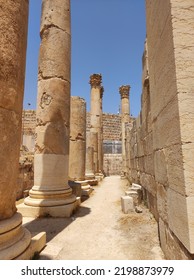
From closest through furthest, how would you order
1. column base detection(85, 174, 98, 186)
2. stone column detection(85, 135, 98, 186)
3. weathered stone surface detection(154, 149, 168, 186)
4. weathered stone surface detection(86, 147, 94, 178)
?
weathered stone surface detection(154, 149, 168, 186) < column base detection(85, 174, 98, 186) < stone column detection(85, 135, 98, 186) < weathered stone surface detection(86, 147, 94, 178)

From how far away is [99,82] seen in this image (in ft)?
65.0

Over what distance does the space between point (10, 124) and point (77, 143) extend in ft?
23.9

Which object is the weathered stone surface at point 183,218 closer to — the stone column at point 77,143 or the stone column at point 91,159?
the stone column at point 77,143

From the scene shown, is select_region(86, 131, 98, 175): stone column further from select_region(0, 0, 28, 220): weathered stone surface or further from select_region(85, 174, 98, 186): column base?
select_region(0, 0, 28, 220): weathered stone surface

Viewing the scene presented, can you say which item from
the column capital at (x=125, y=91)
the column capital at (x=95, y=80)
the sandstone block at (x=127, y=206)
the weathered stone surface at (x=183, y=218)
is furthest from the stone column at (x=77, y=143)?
the column capital at (x=125, y=91)

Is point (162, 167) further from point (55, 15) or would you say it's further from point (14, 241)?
point (55, 15)

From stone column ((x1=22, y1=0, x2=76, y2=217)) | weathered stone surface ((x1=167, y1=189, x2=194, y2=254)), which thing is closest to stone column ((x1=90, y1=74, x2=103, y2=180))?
stone column ((x1=22, y1=0, x2=76, y2=217))

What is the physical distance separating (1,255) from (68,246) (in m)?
1.62

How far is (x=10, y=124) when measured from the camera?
2717 millimetres

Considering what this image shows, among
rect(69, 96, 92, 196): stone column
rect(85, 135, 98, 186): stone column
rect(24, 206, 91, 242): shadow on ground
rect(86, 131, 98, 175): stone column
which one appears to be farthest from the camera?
rect(86, 131, 98, 175): stone column

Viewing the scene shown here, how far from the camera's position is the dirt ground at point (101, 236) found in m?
3.30

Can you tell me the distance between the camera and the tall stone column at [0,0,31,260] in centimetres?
256
